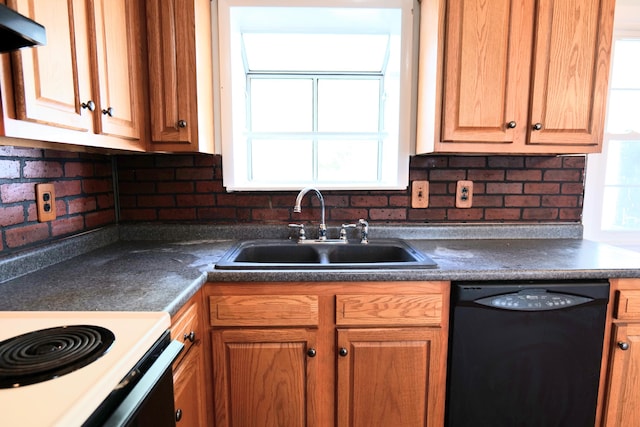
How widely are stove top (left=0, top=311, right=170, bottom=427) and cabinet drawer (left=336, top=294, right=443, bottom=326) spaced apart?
0.64 m

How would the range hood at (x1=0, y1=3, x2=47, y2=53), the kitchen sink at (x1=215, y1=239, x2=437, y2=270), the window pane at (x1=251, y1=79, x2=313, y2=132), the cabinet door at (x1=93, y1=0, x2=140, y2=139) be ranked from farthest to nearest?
the window pane at (x1=251, y1=79, x2=313, y2=132), the kitchen sink at (x1=215, y1=239, x2=437, y2=270), the cabinet door at (x1=93, y1=0, x2=140, y2=139), the range hood at (x1=0, y1=3, x2=47, y2=53)

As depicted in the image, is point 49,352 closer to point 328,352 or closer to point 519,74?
point 328,352

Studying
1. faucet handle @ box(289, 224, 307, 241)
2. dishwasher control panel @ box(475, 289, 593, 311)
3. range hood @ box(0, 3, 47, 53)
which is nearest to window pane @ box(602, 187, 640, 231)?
dishwasher control panel @ box(475, 289, 593, 311)

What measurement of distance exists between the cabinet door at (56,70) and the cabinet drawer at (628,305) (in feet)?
6.39

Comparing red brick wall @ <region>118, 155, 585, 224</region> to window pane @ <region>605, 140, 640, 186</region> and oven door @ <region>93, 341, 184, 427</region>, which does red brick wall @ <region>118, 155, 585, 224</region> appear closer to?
window pane @ <region>605, 140, 640, 186</region>

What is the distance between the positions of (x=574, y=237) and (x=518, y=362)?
3.10ft

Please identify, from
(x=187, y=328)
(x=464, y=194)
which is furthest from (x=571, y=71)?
(x=187, y=328)

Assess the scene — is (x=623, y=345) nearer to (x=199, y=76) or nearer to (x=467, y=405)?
(x=467, y=405)

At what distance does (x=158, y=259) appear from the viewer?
4.58 ft

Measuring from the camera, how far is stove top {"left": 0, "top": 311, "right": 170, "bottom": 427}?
52 centimetres

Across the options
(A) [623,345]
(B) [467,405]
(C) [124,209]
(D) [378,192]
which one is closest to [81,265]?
(C) [124,209]

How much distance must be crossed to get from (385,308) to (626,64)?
6.35 feet

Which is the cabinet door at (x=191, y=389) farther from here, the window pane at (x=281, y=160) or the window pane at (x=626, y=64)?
the window pane at (x=626, y=64)

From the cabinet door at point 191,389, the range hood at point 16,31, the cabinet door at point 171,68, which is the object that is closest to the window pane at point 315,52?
the cabinet door at point 171,68
